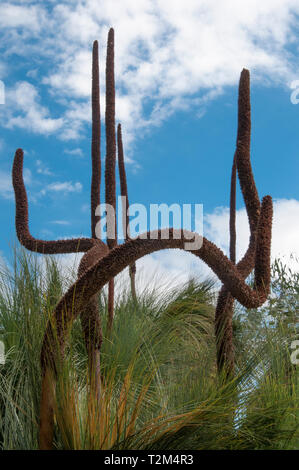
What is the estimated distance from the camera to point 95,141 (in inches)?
176

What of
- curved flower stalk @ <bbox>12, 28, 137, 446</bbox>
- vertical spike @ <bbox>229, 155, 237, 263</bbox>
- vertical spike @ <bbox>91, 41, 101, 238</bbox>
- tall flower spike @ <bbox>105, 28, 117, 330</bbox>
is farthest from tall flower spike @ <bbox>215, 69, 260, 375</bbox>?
vertical spike @ <bbox>229, 155, 237, 263</bbox>

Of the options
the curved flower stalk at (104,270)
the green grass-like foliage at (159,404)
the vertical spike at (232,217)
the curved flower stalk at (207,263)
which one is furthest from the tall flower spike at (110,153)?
the curved flower stalk at (104,270)

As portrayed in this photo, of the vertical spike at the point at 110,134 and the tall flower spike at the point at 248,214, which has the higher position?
the vertical spike at the point at 110,134

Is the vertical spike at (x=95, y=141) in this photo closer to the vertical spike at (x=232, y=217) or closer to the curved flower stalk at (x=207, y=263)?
the curved flower stalk at (x=207, y=263)

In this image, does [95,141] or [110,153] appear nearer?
[110,153]

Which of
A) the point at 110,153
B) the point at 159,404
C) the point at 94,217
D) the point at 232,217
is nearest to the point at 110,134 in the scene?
the point at 110,153

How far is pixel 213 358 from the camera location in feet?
9.72

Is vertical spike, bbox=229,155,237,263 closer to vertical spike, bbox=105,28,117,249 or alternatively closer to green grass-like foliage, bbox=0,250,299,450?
vertical spike, bbox=105,28,117,249

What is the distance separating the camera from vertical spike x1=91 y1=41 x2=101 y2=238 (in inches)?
168

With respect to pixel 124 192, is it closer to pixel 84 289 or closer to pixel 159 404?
pixel 159 404

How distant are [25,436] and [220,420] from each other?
84 cm

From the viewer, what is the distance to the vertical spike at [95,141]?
4.27m

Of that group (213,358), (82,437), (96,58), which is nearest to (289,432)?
(213,358)
